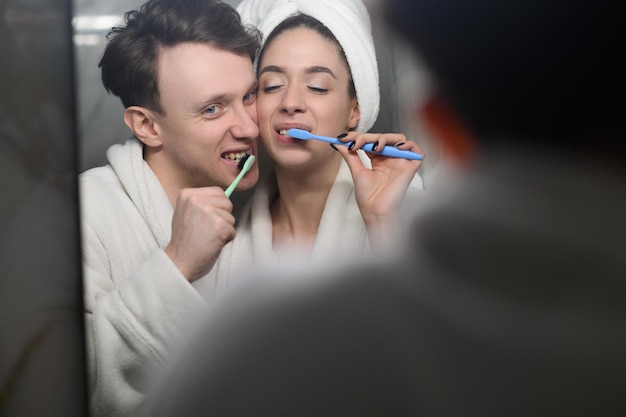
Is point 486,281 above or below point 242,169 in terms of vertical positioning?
below

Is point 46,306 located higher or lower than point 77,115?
lower

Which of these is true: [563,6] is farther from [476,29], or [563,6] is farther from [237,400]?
[237,400]

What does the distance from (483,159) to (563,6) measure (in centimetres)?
20

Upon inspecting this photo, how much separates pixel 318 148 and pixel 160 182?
0.59 ft

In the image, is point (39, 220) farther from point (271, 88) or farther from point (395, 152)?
point (395, 152)

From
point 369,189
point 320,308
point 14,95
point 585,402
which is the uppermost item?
point 14,95

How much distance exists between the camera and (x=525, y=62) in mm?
770

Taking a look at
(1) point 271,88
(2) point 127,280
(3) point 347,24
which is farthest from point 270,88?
(2) point 127,280

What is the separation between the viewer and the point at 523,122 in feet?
2.54

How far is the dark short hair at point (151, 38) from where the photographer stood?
0.73 m

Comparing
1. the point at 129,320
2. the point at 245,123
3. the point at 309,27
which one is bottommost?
the point at 129,320

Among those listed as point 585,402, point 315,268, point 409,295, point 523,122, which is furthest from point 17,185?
point 585,402

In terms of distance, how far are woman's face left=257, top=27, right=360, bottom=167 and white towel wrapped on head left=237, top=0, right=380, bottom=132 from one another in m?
0.01

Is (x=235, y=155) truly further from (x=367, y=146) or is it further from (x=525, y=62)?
(x=525, y=62)
